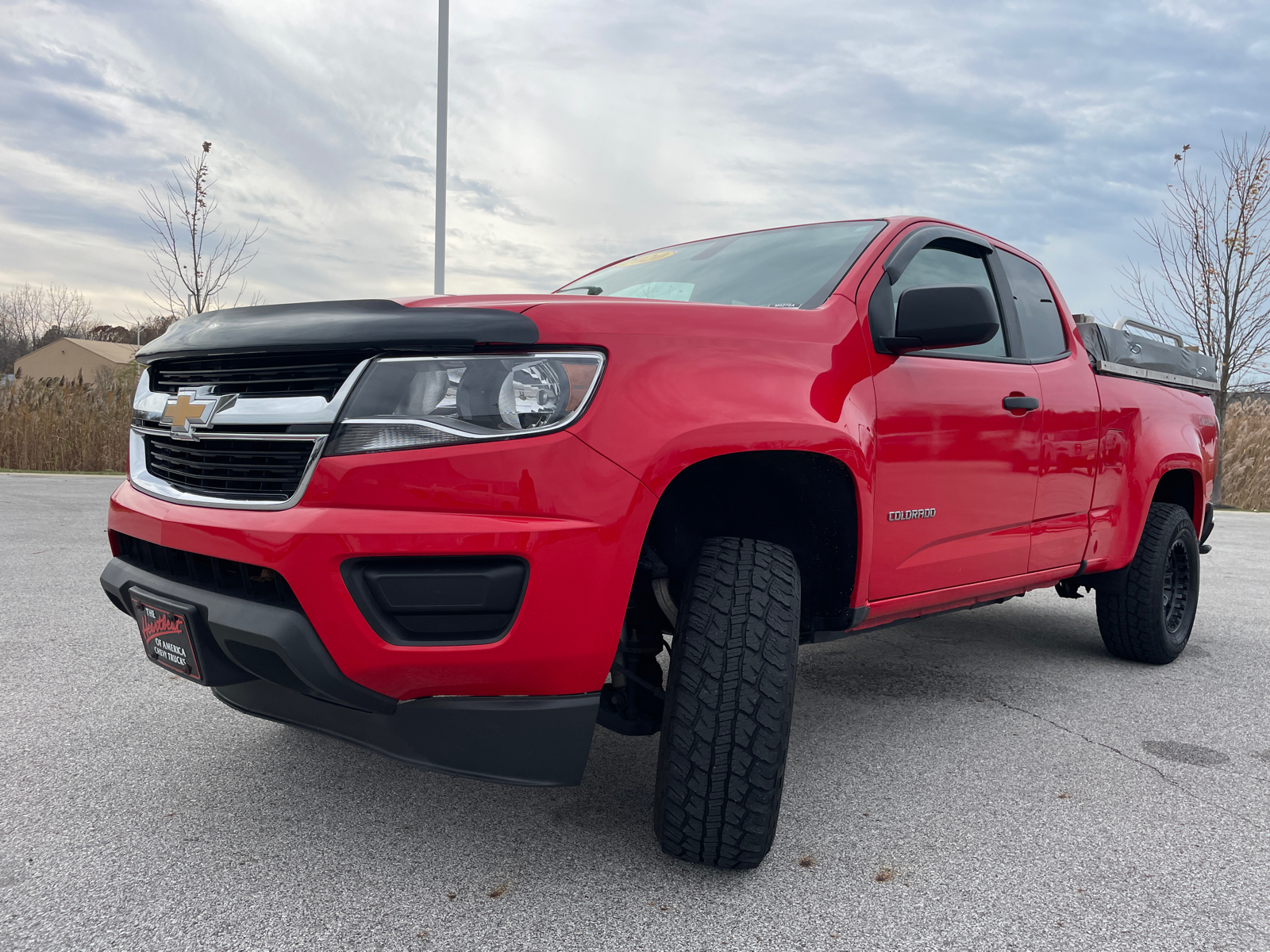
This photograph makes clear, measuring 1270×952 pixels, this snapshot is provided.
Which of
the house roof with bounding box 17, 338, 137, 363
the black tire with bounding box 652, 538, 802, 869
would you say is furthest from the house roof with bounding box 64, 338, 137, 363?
the black tire with bounding box 652, 538, 802, 869

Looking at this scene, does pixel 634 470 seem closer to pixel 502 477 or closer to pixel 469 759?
pixel 502 477

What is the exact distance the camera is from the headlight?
1724 millimetres

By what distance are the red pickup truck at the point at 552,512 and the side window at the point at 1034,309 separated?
2.97 feet

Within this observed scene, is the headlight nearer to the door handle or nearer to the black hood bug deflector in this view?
the black hood bug deflector

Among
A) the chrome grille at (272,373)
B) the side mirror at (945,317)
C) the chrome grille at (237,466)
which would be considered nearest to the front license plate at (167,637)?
the chrome grille at (237,466)

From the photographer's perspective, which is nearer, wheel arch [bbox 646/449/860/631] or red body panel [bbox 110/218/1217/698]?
red body panel [bbox 110/218/1217/698]

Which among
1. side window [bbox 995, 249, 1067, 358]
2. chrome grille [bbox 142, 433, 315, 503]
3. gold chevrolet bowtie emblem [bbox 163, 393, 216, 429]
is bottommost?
chrome grille [bbox 142, 433, 315, 503]

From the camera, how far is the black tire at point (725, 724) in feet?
6.40

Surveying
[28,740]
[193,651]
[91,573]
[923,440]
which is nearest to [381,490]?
[193,651]

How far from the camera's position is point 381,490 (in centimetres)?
170

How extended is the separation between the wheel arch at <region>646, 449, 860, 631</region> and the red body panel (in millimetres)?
52

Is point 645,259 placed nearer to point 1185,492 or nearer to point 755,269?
point 755,269

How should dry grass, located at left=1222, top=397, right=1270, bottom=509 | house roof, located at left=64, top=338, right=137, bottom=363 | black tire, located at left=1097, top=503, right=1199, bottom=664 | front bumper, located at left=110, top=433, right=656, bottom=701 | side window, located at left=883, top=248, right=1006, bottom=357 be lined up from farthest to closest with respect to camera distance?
1. house roof, located at left=64, top=338, right=137, bottom=363
2. dry grass, located at left=1222, top=397, right=1270, bottom=509
3. black tire, located at left=1097, top=503, right=1199, bottom=664
4. side window, located at left=883, top=248, right=1006, bottom=357
5. front bumper, located at left=110, top=433, right=656, bottom=701

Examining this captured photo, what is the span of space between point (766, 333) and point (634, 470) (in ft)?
1.87
